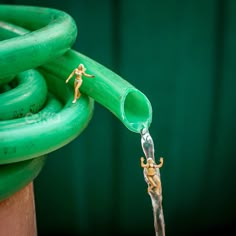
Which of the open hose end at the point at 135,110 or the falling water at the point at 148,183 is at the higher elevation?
the open hose end at the point at 135,110

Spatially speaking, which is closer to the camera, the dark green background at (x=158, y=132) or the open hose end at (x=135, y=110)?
the open hose end at (x=135, y=110)

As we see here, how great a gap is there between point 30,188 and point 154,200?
0.88 ft

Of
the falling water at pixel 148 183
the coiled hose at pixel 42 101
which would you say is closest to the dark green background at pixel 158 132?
the coiled hose at pixel 42 101

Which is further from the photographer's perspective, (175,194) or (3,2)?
(175,194)

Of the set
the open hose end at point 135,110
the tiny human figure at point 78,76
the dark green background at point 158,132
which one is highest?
Answer: the tiny human figure at point 78,76

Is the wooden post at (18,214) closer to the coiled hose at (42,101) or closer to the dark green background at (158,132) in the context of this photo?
the coiled hose at (42,101)

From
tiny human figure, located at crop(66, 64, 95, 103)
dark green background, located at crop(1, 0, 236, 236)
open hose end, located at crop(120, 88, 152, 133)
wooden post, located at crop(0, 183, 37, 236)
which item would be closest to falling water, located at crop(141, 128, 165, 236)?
open hose end, located at crop(120, 88, 152, 133)

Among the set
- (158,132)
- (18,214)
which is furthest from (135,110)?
(158,132)

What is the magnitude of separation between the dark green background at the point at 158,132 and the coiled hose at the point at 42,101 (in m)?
0.33

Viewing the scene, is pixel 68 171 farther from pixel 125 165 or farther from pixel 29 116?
pixel 29 116

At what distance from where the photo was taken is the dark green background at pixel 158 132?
142 cm

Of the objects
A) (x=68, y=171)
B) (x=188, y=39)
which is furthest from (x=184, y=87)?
(x=68, y=171)

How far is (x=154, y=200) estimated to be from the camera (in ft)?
3.38

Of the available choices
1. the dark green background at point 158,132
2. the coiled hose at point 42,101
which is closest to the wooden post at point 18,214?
the coiled hose at point 42,101
